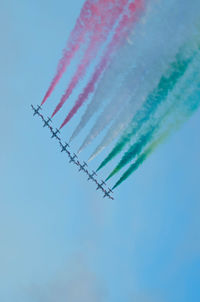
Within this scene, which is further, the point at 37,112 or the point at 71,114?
the point at 37,112

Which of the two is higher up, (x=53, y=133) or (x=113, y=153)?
→ (x=53, y=133)

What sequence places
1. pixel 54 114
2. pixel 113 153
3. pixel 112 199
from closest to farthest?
pixel 113 153
pixel 54 114
pixel 112 199

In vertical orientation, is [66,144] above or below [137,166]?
above

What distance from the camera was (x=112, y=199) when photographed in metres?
29.5

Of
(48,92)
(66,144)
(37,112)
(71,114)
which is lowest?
(71,114)

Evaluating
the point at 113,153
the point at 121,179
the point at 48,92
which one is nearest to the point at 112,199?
the point at 121,179

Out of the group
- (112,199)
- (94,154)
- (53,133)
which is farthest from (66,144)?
(94,154)

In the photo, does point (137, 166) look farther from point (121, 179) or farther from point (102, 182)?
point (102, 182)

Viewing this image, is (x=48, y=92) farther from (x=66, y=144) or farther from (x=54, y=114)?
(x=66, y=144)

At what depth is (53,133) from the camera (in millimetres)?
30078

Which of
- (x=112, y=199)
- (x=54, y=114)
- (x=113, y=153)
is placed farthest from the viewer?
(x=112, y=199)

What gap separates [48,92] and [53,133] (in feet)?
25.6

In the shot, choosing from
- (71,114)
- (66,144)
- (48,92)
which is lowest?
(71,114)

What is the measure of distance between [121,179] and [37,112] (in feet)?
34.8
